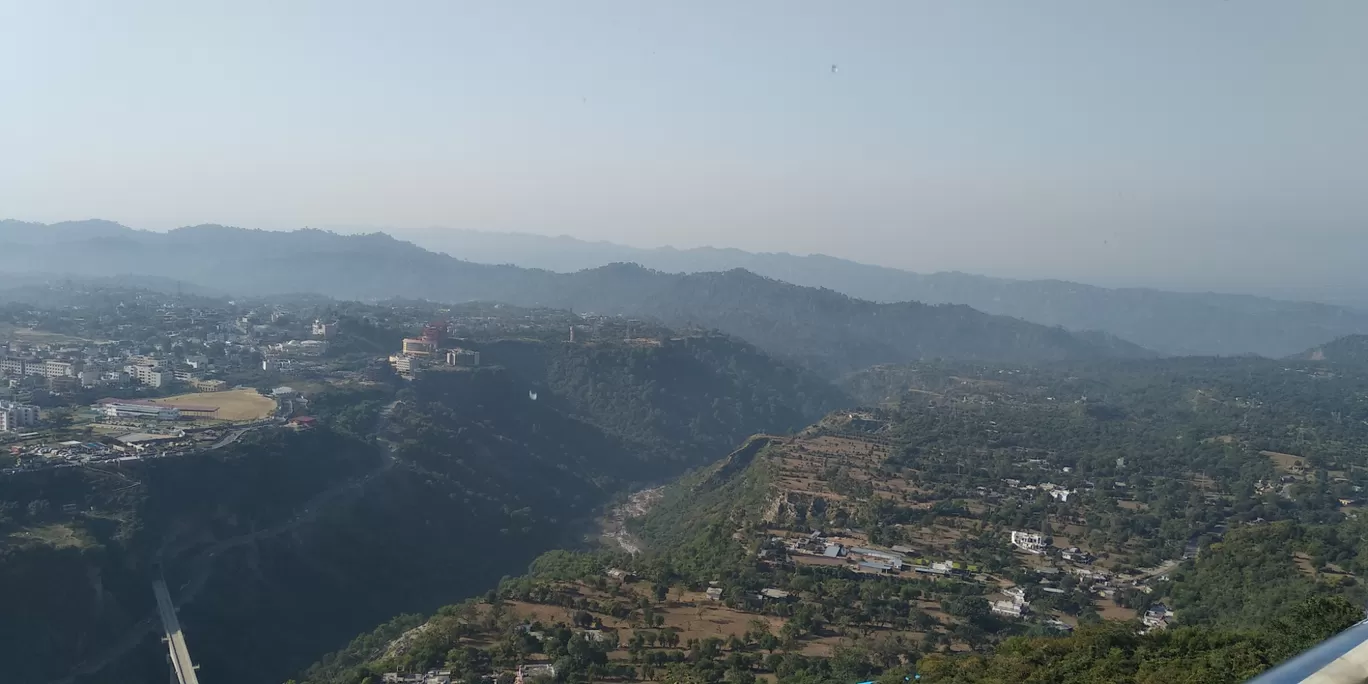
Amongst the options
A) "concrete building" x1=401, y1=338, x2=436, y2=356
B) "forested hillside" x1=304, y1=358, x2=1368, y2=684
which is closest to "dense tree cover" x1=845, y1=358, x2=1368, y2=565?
"forested hillside" x1=304, y1=358, x2=1368, y2=684

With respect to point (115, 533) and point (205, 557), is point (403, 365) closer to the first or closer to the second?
point (205, 557)

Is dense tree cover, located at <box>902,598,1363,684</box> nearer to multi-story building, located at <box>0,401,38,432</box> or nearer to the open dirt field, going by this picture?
the open dirt field

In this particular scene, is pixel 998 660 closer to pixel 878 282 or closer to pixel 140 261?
pixel 140 261

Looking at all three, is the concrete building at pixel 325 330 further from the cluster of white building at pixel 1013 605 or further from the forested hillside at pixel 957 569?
the cluster of white building at pixel 1013 605

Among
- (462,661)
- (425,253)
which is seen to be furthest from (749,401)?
(425,253)

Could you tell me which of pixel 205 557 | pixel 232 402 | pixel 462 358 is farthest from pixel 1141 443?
pixel 232 402

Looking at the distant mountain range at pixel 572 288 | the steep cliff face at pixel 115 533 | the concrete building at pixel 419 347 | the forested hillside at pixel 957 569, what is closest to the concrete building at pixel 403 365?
the concrete building at pixel 419 347
